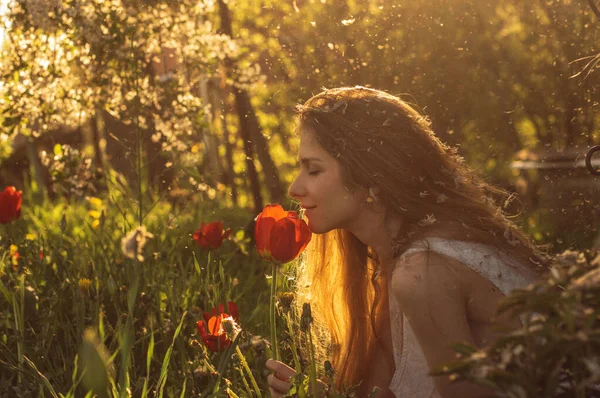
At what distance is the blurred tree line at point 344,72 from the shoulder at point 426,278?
242cm

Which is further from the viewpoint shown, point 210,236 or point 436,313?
point 210,236

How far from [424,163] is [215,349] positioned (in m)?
0.75

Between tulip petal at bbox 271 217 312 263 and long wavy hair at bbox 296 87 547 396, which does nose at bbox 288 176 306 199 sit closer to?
long wavy hair at bbox 296 87 547 396

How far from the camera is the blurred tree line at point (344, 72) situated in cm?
442

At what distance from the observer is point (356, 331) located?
8.45 feet

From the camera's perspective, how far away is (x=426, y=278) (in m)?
1.88

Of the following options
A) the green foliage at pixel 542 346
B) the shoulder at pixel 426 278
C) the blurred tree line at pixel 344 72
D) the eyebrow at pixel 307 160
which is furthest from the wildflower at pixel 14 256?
the green foliage at pixel 542 346

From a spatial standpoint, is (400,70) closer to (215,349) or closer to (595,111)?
(595,111)

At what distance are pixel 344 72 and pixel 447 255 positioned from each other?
3.15 m

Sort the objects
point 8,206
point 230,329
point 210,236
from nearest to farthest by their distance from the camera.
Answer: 1. point 230,329
2. point 210,236
3. point 8,206

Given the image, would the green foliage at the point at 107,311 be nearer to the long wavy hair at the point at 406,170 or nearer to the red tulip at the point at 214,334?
the red tulip at the point at 214,334

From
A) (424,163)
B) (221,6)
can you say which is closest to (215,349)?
(424,163)

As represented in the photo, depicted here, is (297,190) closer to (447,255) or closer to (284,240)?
(284,240)

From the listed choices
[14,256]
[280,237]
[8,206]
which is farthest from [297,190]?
[8,206]
